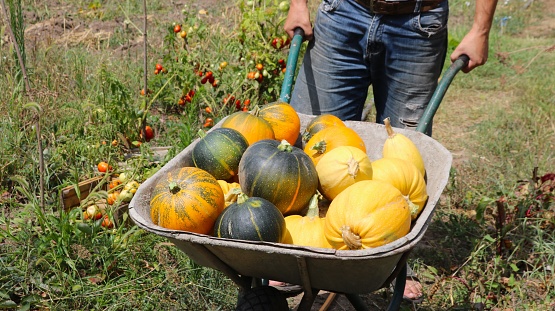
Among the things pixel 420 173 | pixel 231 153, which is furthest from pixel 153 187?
pixel 420 173

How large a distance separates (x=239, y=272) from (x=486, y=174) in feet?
10.3

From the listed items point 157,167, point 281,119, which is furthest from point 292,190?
point 157,167

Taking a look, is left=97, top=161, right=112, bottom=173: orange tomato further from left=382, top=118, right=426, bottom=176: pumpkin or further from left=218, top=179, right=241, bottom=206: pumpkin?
left=382, top=118, right=426, bottom=176: pumpkin

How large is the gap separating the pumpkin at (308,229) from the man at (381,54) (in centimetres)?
127

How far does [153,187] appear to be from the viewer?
86.4 inches

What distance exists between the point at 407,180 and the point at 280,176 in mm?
465

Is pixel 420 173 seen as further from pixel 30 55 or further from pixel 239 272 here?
pixel 30 55

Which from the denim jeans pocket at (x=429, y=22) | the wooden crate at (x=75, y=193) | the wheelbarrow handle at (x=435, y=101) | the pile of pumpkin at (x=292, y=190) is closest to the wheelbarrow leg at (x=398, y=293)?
the pile of pumpkin at (x=292, y=190)

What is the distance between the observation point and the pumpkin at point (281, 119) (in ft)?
8.24

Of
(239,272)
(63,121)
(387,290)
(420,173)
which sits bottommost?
(387,290)

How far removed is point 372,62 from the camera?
Answer: 10.4 ft

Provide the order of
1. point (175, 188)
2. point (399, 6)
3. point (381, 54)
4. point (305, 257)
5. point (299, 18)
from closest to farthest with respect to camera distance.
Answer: point (305, 257) → point (175, 188) → point (399, 6) → point (381, 54) → point (299, 18)

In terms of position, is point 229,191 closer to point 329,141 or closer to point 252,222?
point 252,222

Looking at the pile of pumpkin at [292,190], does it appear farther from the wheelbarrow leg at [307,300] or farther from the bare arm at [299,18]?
the bare arm at [299,18]
